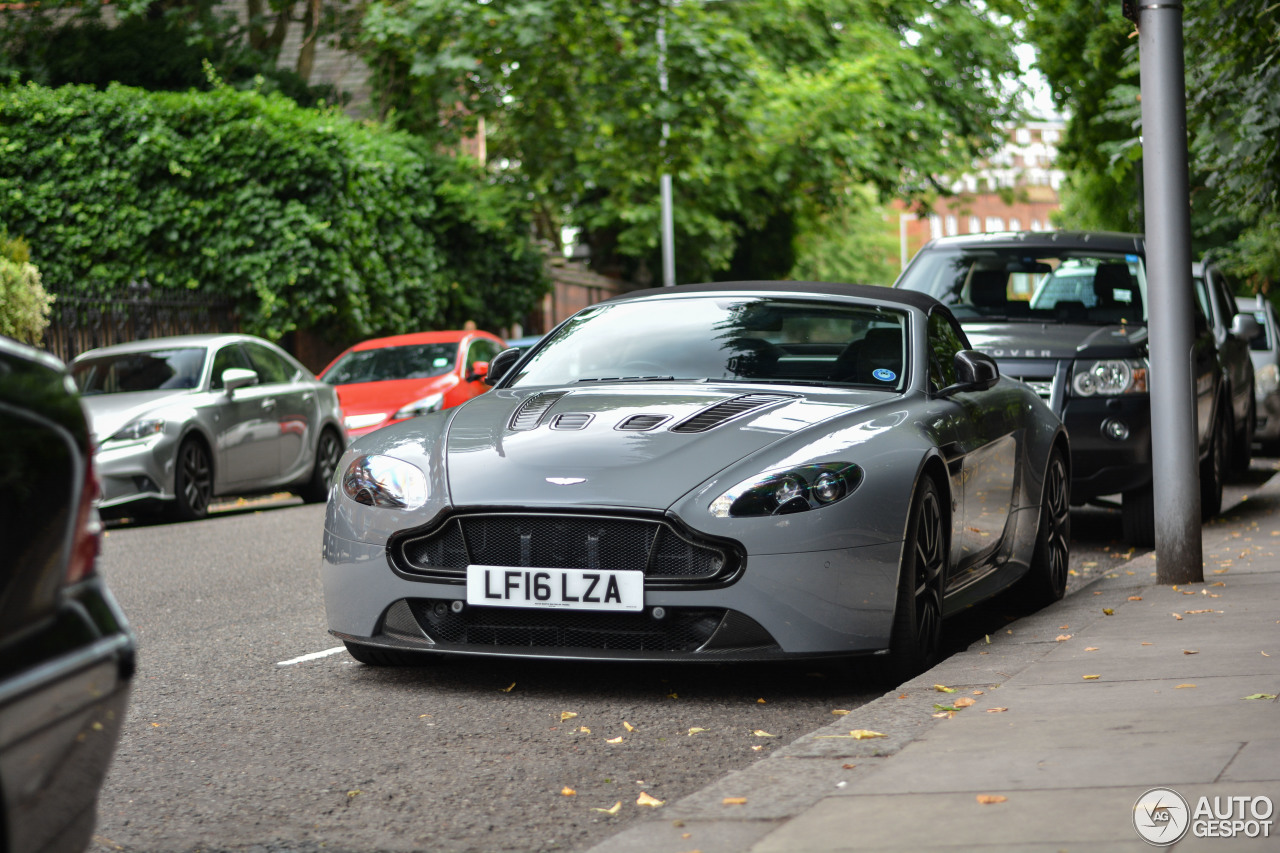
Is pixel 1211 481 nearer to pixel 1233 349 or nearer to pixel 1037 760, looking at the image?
pixel 1233 349

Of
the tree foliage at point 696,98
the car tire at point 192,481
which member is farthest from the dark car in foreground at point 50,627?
the tree foliage at point 696,98

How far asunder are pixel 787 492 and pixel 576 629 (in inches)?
31.3

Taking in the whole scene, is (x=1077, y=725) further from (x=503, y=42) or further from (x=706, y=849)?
(x=503, y=42)

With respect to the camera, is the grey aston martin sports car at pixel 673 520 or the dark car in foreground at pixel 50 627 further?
the grey aston martin sports car at pixel 673 520

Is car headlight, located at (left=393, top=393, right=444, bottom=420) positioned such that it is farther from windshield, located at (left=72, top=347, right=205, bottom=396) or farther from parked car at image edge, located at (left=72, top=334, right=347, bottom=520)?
windshield, located at (left=72, top=347, right=205, bottom=396)

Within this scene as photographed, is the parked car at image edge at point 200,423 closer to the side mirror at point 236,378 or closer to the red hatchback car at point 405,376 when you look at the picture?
the side mirror at point 236,378

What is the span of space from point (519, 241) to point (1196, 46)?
59.8 ft

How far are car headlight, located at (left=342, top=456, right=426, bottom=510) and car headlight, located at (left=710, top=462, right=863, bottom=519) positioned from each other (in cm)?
101

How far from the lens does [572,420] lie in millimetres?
5738

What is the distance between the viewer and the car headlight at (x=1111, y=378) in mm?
9422

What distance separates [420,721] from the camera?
17.0 ft

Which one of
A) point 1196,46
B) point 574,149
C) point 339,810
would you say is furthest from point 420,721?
point 574,149

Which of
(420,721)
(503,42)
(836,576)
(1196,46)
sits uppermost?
(503,42)

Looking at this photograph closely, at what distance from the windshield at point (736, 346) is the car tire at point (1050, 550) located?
51.0 inches
